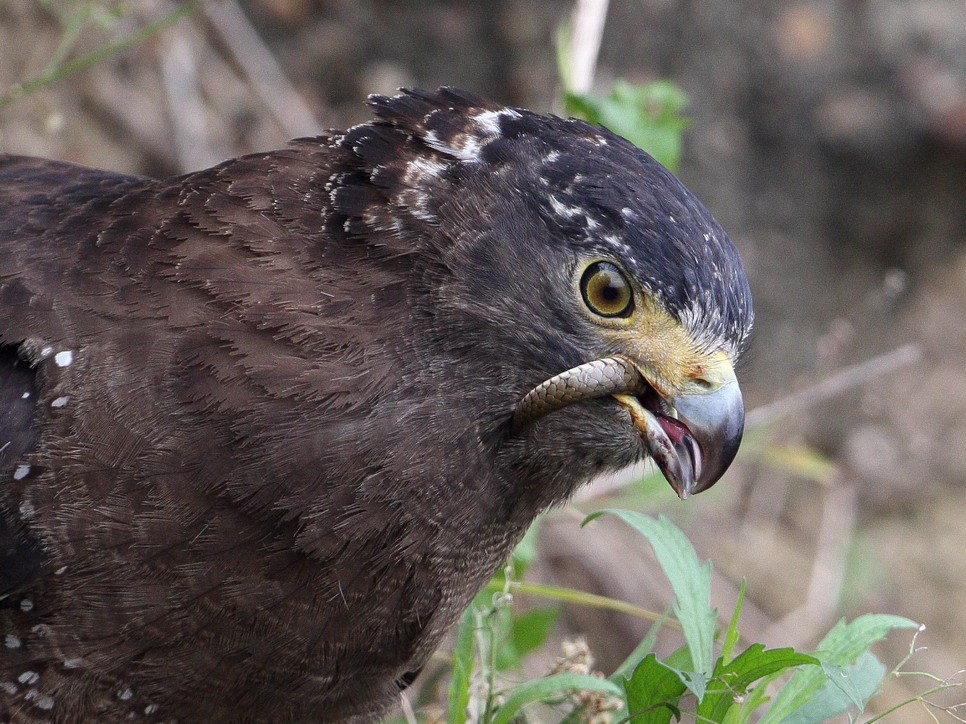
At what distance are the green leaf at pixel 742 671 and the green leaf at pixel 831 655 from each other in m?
0.10

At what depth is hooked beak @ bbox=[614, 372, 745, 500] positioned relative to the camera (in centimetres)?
225

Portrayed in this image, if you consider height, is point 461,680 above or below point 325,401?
below

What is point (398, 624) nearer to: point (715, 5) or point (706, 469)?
point (706, 469)

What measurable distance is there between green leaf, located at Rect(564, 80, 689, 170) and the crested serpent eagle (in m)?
1.31

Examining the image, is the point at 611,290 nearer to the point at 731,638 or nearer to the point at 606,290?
the point at 606,290

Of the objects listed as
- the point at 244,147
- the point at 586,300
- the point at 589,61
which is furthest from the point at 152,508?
the point at 244,147

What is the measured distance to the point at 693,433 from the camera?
2271 mm

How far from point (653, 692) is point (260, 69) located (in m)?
4.18

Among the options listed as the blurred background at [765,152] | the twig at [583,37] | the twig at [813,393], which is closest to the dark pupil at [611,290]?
the twig at [583,37]

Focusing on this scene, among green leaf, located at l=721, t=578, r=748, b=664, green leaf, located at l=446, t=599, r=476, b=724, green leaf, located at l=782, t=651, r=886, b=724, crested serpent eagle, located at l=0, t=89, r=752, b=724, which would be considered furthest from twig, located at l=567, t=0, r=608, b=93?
green leaf, located at l=782, t=651, r=886, b=724

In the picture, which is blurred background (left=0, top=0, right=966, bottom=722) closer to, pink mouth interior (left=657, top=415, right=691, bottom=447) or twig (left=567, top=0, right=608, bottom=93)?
twig (left=567, top=0, right=608, bottom=93)

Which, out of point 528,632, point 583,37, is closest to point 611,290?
point 528,632

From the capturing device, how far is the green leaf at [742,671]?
2.18 meters

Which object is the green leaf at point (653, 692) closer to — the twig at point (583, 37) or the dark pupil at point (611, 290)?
the dark pupil at point (611, 290)
